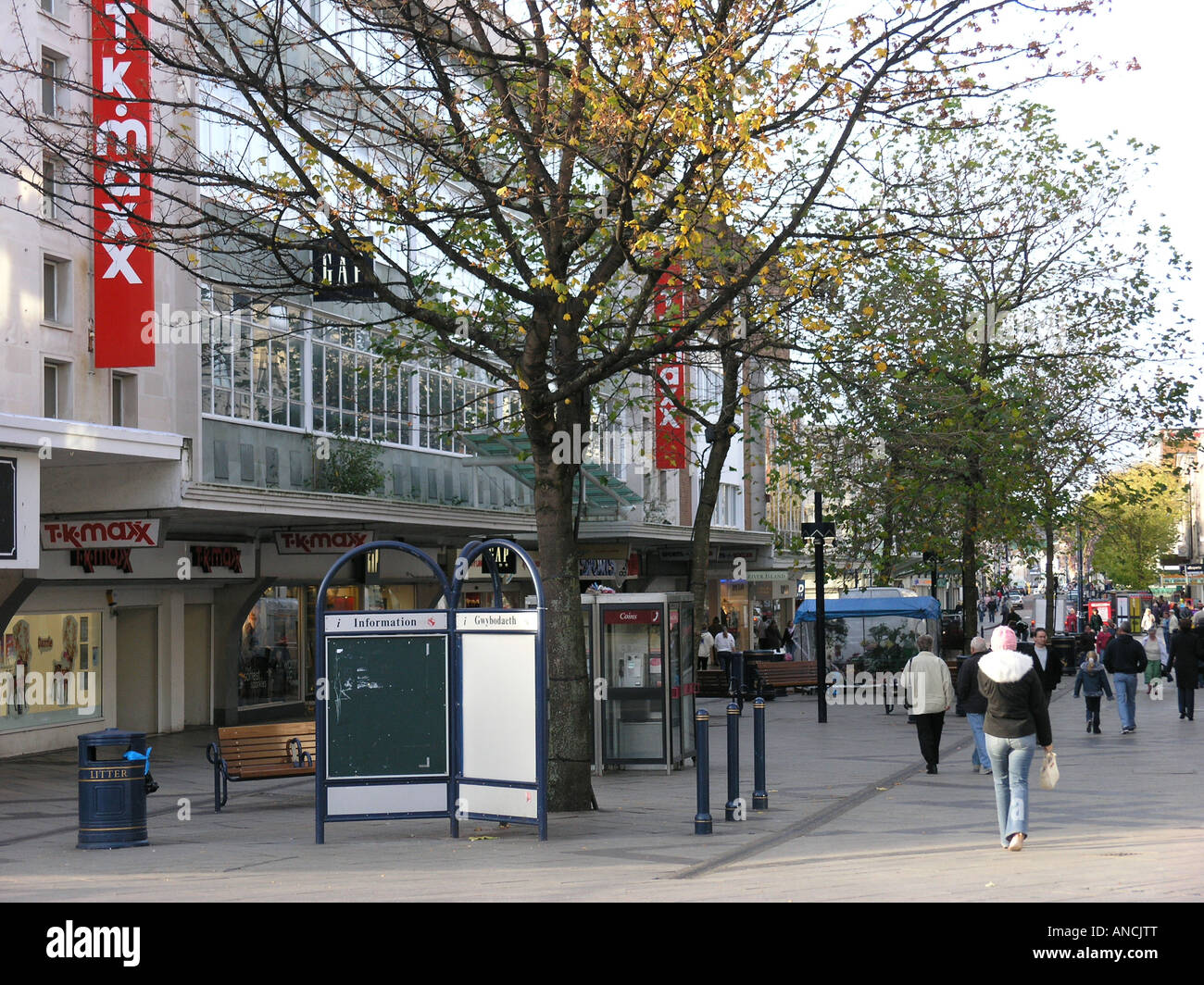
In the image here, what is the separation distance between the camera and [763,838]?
1229 cm

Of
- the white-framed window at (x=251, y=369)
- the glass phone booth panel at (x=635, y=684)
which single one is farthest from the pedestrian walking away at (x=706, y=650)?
the glass phone booth panel at (x=635, y=684)

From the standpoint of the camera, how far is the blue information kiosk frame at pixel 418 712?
1238cm

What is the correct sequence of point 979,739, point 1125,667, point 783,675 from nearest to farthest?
1. point 979,739
2. point 1125,667
3. point 783,675

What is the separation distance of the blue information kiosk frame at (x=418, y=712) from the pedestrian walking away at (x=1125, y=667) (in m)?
12.5

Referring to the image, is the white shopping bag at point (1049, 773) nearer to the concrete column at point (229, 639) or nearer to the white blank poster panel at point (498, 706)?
the white blank poster panel at point (498, 706)

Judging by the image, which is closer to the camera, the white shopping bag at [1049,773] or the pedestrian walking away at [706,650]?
the white shopping bag at [1049,773]

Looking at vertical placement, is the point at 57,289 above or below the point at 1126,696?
above

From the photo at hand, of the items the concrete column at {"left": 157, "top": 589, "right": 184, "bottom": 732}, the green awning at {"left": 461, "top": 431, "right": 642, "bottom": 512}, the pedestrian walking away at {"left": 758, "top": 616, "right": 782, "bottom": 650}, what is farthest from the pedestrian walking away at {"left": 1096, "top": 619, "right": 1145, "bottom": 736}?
the pedestrian walking away at {"left": 758, "top": 616, "right": 782, "bottom": 650}

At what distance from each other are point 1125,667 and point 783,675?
12.2 metres

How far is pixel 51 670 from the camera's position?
22406 millimetres

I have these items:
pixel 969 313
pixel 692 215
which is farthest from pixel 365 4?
pixel 969 313

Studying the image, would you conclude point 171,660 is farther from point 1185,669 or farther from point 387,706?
point 1185,669

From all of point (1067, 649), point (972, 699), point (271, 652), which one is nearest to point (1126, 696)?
point (972, 699)

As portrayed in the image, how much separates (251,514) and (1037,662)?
11322 mm
